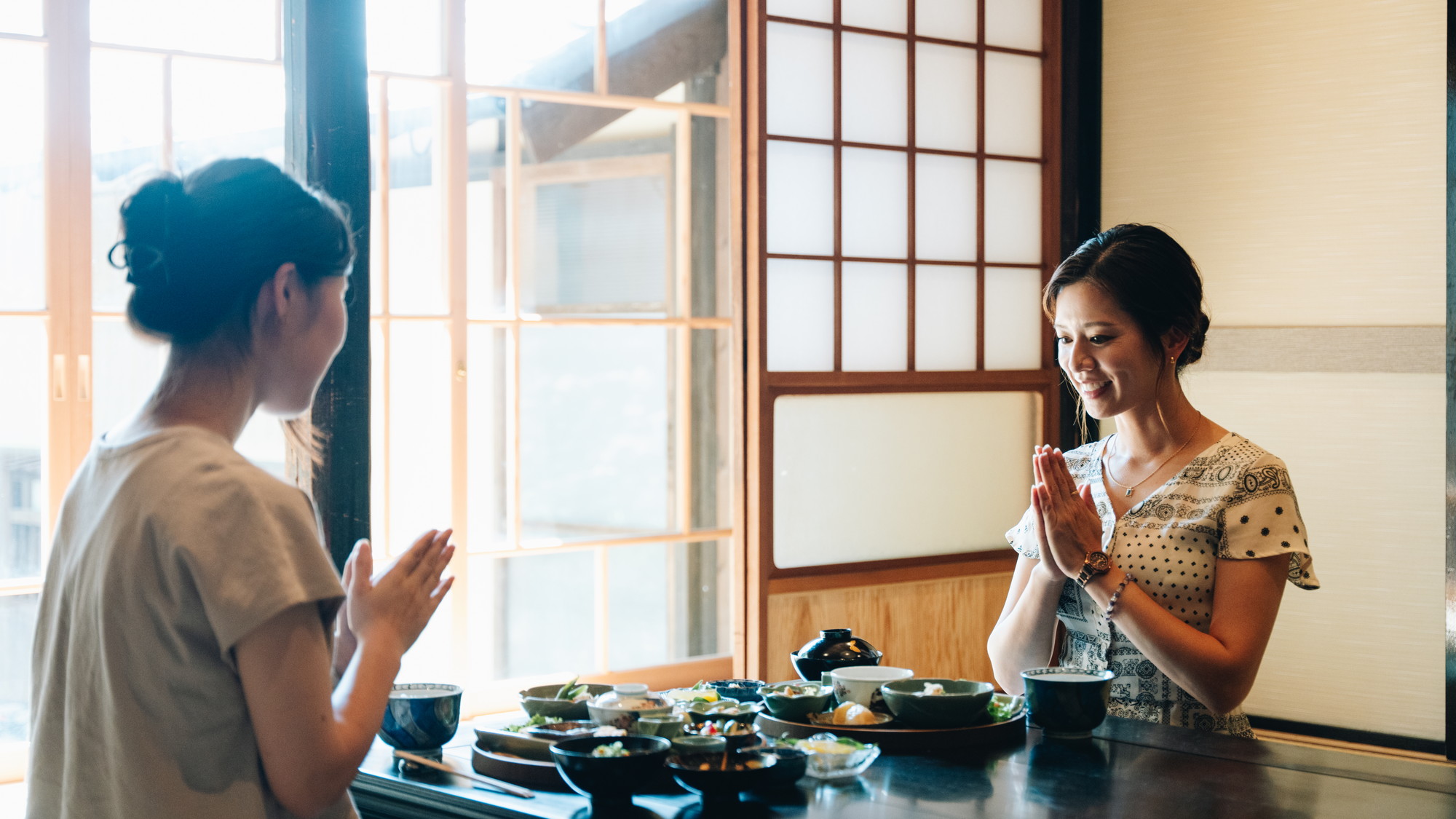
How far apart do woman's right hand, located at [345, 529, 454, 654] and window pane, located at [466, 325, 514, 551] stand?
Result: 2386mm

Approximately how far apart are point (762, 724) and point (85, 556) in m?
0.88

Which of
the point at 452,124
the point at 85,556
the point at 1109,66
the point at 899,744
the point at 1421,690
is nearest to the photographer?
the point at 85,556

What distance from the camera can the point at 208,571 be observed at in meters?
1.06

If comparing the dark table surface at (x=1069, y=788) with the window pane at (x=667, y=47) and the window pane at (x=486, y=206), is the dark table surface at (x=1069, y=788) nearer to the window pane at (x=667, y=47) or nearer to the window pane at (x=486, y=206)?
the window pane at (x=486, y=206)

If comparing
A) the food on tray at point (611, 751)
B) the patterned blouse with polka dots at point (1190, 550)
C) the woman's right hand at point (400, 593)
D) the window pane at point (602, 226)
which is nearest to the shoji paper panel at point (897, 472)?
the window pane at point (602, 226)

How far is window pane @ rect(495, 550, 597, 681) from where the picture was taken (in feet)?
13.4

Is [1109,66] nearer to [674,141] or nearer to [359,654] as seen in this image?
[674,141]

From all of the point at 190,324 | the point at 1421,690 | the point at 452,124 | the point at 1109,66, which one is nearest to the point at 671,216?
the point at 452,124

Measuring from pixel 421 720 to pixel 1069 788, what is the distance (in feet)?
2.52

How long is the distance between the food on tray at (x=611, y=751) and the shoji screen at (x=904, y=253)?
2453mm

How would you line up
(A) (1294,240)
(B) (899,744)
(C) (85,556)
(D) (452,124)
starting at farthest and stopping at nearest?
1. (A) (1294,240)
2. (D) (452,124)
3. (B) (899,744)
4. (C) (85,556)

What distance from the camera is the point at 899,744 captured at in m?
1.63

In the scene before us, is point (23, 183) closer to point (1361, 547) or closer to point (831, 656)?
point (831, 656)

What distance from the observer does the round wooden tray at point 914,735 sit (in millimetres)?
1627
